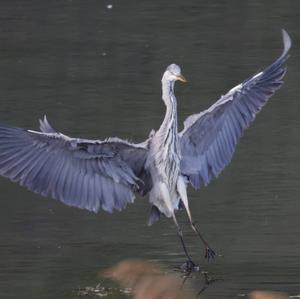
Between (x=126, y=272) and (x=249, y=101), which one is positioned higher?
(x=249, y=101)

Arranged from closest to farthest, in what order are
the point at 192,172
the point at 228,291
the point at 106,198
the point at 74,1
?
1. the point at 228,291
2. the point at 106,198
3. the point at 192,172
4. the point at 74,1

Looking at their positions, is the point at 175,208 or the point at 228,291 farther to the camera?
the point at 175,208

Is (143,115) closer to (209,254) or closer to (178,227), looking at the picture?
(178,227)

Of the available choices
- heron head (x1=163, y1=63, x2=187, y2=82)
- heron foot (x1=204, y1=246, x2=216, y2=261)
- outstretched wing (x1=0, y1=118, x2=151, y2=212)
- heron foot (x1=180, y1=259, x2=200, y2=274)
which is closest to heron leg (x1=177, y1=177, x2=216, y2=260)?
heron foot (x1=204, y1=246, x2=216, y2=261)

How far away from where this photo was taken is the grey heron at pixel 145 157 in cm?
692

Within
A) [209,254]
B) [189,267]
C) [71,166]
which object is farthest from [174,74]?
[189,267]

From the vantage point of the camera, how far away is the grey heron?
692cm

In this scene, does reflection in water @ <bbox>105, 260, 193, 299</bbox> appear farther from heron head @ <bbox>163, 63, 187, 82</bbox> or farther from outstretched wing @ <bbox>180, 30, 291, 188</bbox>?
heron head @ <bbox>163, 63, 187, 82</bbox>

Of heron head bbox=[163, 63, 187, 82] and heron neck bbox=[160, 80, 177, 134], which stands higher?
heron head bbox=[163, 63, 187, 82]

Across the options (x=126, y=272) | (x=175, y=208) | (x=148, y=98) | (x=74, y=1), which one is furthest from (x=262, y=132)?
(x=74, y=1)

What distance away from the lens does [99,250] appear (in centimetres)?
709

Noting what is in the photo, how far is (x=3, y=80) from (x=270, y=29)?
10.8ft

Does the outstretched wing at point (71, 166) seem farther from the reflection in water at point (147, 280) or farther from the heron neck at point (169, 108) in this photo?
the reflection in water at point (147, 280)

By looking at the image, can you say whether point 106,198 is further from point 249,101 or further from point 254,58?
point 254,58
